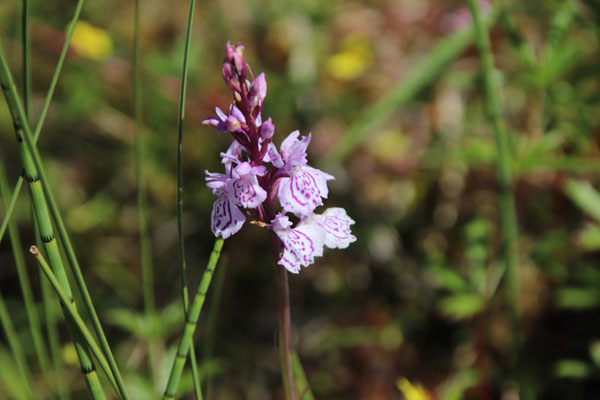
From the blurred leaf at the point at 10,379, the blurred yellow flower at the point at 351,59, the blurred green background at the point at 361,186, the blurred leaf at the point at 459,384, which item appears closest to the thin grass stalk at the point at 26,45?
the blurred green background at the point at 361,186

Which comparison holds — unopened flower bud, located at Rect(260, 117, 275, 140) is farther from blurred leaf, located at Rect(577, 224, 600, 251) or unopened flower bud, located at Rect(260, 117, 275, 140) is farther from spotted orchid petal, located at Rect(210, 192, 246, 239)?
blurred leaf, located at Rect(577, 224, 600, 251)

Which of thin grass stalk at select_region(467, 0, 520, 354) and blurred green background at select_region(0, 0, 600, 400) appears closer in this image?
thin grass stalk at select_region(467, 0, 520, 354)

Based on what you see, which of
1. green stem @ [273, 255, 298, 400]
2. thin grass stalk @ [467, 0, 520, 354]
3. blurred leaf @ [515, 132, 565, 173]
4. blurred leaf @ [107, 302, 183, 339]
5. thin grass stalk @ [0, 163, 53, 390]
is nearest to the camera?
green stem @ [273, 255, 298, 400]

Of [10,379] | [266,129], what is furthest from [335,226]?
[10,379]

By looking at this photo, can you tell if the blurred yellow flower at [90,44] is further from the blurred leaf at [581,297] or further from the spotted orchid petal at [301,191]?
the blurred leaf at [581,297]

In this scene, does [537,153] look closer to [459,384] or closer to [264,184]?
[459,384]

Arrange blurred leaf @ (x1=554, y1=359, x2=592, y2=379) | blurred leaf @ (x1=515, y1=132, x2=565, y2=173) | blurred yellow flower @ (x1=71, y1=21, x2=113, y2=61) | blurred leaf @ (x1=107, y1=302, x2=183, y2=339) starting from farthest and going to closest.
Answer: blurred yellow flower @ (x1=71, y1=21, x2=113, y2=61), blurred leaf @ (x1=515, y1=132, x2=565, y2=173), blurred leaf @ (x1=107, y1=302, x2=183, y2=339), blurred leaf @ (x1=554, y1=359, x2=592, y2=379)

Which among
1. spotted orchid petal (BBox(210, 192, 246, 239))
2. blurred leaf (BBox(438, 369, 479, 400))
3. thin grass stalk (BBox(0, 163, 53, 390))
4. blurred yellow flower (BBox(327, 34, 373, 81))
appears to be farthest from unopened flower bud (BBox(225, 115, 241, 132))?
blurred yellow flower (BBox(327, 34, 373, 81))
